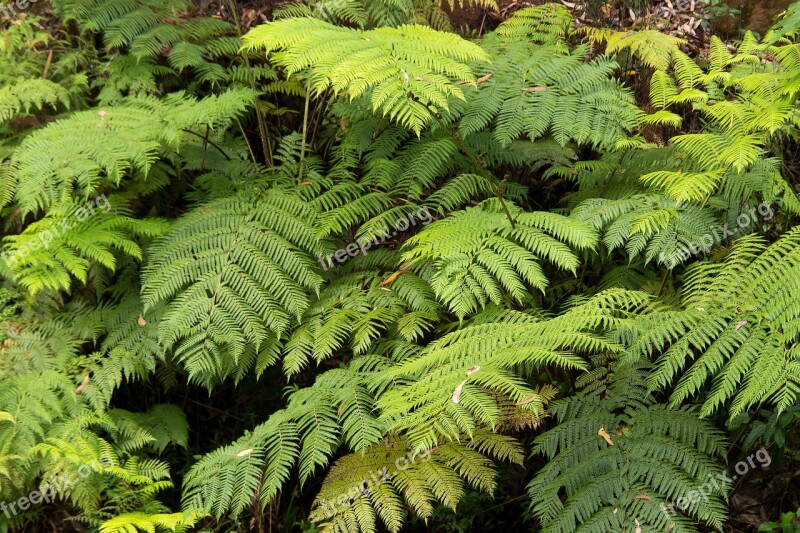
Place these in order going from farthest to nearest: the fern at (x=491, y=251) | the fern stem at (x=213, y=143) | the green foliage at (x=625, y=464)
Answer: the fern stem at (x=213, y=143), the fern at (x=491, y=251), the green foliage at (x=625, y=464)

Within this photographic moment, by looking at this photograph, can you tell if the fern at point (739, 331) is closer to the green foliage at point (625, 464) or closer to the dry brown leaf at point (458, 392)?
the green foliage at point (625, 464)

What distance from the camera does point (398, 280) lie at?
3195mm

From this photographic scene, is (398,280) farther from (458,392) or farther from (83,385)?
(83,385)

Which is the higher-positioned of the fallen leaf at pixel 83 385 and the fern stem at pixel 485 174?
the fern stem at pixel 485 174

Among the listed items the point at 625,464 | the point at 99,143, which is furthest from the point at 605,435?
the point at 99,143

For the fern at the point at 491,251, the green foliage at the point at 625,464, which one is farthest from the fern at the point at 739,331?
the fern at the point at 491,251

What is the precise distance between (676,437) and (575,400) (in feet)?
1.33

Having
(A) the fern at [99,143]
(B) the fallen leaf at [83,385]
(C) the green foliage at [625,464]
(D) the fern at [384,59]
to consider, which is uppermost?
(D) the fern at [384,59]

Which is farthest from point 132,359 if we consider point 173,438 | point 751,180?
point 751,180

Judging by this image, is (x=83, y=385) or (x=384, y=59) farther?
(x=83, y=385)

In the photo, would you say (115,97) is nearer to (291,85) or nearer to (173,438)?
(291,85)

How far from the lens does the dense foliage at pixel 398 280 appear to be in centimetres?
258

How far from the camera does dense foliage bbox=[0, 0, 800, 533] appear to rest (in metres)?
2.58

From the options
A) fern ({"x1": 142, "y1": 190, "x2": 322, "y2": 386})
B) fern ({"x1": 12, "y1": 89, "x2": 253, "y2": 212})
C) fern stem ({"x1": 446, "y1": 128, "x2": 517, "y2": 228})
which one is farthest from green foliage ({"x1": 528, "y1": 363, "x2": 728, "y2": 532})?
fern ({"x1": 12, "y1": 89, "x2": 253, "y2": 212})
